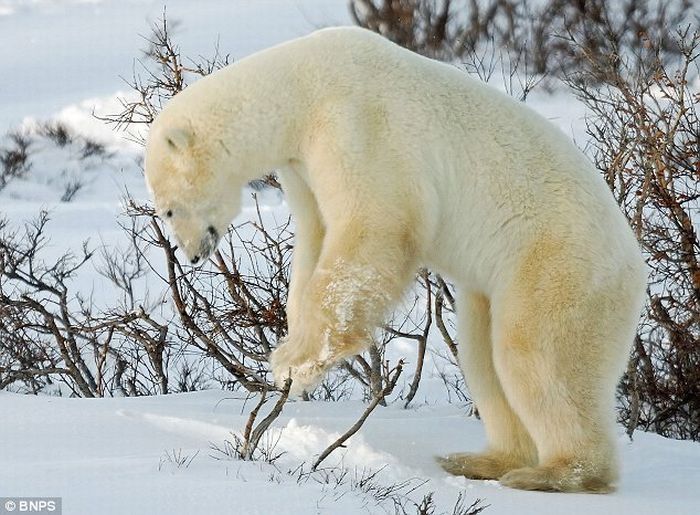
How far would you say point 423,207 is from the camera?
338 centimetres

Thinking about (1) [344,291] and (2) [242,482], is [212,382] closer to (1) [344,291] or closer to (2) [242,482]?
(1) [344,291]

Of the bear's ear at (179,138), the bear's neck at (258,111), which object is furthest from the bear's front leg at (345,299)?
the bear's ear at (179,138)

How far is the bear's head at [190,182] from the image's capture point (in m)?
3.49

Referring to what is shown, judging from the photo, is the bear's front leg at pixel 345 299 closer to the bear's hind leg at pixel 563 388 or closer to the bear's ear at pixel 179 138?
the bear's hind leg at pixel 563 388

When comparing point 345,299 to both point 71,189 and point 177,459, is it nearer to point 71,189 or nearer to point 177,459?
point 177,459

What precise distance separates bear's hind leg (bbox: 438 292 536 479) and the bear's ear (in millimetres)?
1165

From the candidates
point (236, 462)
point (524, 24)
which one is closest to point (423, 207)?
point (236, 462)

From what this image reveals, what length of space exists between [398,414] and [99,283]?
21.9 feet

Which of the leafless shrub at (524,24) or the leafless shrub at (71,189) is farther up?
the leafless shrub at (524,24)

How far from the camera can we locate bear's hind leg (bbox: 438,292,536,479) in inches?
152

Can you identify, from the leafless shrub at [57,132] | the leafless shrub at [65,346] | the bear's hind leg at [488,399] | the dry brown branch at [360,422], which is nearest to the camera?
the dry brown branch at [360,422]

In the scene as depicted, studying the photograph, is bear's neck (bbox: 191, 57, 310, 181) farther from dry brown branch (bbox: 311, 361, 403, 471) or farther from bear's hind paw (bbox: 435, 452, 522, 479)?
bear's hind paw (bbox: 435, 452, 522, 479)

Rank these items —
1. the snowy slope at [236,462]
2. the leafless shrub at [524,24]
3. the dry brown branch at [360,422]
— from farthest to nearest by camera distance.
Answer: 1. the leafless shrub at [524,24]
2. the dry brown branch at [360,422]
3. the snowy slope at [236,462]

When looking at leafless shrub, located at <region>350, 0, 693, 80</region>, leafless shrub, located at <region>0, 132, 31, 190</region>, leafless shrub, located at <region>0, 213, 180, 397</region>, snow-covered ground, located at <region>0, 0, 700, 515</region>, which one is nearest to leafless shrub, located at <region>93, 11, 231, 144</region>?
leafless shrub, located at <region>0, 213, 180, 397</region>
